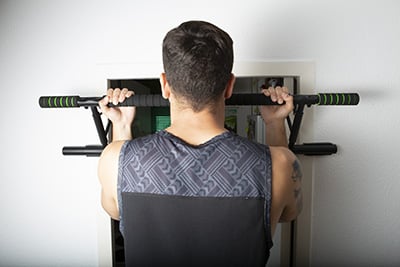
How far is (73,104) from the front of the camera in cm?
98

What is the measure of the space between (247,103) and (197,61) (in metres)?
0.31

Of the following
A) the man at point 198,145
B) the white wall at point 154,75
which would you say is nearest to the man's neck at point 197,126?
the man at point 198,145

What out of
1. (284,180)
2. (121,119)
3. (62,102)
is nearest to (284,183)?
(284,180)

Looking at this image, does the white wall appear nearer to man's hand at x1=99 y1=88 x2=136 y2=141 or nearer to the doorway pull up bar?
the doorway pull up bar

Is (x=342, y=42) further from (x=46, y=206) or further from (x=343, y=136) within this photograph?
(x=46, y=206)

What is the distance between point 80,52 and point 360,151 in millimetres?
1318

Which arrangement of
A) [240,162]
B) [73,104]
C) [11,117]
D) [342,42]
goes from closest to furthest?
[240,162] < [73,104] < [342,42] < [11,117]

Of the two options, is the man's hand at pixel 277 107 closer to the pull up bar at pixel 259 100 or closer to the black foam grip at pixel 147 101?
the pull up bar at pixel 259 100

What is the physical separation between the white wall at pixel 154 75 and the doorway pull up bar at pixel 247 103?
0.10 meters

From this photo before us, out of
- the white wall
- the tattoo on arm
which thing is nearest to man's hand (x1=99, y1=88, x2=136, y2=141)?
the white wall

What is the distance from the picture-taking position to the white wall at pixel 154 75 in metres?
1.12

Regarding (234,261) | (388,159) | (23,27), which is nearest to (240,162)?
(234,261)

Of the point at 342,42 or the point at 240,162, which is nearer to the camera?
the point at 240,162

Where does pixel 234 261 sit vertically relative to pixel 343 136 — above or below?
below
